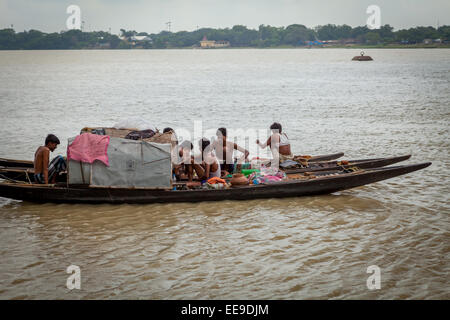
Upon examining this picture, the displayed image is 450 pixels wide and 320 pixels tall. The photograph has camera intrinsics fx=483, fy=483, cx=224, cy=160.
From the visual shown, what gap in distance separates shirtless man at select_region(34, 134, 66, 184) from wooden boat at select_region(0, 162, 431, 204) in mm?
230

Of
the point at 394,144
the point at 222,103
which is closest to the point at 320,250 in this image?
the point at 394,144

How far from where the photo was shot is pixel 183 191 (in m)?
7.96

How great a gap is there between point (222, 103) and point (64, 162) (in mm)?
18191

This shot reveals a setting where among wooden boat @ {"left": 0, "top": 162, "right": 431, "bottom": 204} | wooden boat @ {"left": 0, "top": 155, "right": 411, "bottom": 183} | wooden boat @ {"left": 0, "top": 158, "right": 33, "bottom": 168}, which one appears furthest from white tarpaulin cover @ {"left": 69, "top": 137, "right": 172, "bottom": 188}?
wooden boat @ {"left": 0, "top": 158, "right": 33, "bottom": 168}

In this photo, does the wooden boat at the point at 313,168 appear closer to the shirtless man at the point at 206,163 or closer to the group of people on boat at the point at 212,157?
the group of people on boat at the point at 212,157

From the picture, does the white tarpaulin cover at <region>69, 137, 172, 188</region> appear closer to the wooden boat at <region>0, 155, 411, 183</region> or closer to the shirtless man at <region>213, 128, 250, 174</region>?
the wooden boat at <region>0, 155, 411, 183</region>

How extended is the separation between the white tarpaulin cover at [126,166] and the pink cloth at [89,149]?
0.27 feet

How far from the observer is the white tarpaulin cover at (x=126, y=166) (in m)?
7.67

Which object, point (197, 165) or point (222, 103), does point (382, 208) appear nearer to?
point (197, 165)

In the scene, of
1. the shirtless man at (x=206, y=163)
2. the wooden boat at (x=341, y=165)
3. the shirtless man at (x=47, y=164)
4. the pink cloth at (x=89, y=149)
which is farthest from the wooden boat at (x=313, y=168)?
the shirtless man at (x=206, y=163)

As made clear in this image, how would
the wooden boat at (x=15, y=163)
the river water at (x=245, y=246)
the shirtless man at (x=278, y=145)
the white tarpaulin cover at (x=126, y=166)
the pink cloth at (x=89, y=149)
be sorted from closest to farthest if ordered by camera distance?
1. the river water at (x=245, y=246)
2. the pink cloth at (x=89, y=149)
3. the white tarpaulin cover at (x=126, y=166)
4. the wooden boat at (x=15, y=163)
5. the shirtless man at (x=278, y=145)

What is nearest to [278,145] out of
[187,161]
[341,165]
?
[341,165]

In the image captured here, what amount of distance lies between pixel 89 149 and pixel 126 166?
63cm

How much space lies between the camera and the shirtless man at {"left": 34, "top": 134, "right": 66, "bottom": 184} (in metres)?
7.94
